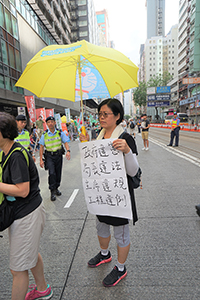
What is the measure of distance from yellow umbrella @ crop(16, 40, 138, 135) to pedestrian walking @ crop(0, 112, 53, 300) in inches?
51.3

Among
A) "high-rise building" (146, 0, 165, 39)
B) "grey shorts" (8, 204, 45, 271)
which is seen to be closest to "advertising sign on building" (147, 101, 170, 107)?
"grey shorts" (8, 204, 45, 271)

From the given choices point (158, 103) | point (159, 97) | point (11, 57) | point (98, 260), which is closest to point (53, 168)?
point (98, 260)

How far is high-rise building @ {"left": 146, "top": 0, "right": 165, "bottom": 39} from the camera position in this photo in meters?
156

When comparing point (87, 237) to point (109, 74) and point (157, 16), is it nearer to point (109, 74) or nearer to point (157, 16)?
point (109, 74)

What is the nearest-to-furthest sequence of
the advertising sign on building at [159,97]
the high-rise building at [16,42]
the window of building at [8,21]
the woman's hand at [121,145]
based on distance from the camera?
the woman's hand at [121,145]
the high-rise building at [16,42]
the window of building at [8,21]
the advertising sign on building at [159,97]

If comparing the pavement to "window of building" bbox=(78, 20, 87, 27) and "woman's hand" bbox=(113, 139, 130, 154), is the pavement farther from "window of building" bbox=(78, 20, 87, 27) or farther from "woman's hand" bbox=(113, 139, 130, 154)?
"window of building" bbox=(78, 20, 87, 27)

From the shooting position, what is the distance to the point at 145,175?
6.48 m

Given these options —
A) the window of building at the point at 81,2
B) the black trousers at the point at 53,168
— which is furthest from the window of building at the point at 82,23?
the black trousers at the point at 53,168

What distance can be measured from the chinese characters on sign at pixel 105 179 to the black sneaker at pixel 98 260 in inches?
27.4

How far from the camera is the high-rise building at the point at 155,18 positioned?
15650cm

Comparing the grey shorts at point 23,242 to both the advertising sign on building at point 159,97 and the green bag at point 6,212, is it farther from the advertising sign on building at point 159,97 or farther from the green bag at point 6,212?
the advertising sign on building at point 159,97

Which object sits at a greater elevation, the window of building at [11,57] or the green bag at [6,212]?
the window of building at [11,57]

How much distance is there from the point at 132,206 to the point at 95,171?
1.65 feet

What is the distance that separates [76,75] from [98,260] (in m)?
2.64
